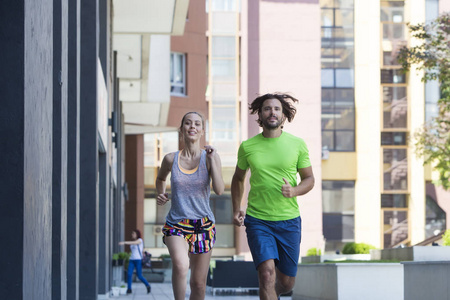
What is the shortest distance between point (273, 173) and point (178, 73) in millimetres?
31455

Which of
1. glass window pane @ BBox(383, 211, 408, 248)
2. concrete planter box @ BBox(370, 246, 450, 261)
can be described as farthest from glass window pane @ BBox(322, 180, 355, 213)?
concrete planter box @ BBox(370, 246, 450, 261)

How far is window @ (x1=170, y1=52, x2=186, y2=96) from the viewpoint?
3803 cm

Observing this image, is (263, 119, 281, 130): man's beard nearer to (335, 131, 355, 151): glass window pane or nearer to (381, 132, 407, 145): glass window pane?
(335, 131, 355, 151): glass window pane

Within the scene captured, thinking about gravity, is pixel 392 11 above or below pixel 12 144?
above

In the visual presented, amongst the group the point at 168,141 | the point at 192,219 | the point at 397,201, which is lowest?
the point at 397,201

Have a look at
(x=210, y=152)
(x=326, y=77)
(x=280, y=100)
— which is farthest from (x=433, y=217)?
(x=210, y=152)

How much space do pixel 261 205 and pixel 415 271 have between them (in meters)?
6.94

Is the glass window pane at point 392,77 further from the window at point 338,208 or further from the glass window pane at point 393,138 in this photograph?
the window at point 338,208

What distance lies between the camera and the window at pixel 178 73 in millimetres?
38031

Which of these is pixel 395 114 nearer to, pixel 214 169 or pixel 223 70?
pixel 223 70

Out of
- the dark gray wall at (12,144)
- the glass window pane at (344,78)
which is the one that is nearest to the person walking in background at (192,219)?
the dark gray wall at (12,144)

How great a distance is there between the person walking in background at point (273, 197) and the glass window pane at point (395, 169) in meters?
47.0

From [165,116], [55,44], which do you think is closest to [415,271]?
[55,44]

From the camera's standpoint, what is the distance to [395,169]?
177ft
